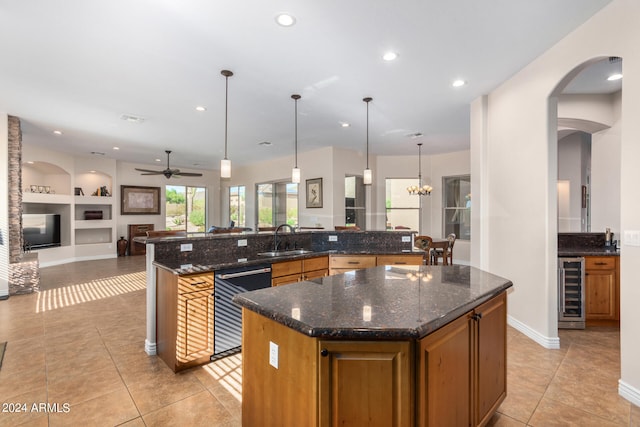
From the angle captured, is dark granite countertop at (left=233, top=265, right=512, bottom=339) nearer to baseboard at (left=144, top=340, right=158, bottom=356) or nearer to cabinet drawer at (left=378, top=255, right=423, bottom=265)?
cabinet drawer at (left=378, top=255, right=423, bottom=265)

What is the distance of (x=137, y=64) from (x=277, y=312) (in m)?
3.18

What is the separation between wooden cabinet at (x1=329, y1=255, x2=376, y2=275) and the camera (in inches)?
147

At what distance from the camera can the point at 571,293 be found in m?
3.43

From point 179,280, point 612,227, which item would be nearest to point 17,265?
point 179,280

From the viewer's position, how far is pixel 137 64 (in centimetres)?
315

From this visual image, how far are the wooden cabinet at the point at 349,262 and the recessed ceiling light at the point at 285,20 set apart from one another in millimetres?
2482

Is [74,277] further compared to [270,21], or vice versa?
[74,277]

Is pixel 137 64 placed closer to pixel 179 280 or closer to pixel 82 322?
pixel 179 280

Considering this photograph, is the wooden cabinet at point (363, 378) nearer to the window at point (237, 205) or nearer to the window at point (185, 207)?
the window at point (237, 205)

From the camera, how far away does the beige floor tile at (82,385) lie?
2184 mm

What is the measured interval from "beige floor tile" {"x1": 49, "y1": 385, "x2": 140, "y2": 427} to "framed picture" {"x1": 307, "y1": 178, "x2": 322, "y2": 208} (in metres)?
5.39

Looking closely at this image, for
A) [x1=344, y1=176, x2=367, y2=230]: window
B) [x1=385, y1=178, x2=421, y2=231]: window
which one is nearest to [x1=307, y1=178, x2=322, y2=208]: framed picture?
[x1=344, y1=176, x2=367, y2=230]: window

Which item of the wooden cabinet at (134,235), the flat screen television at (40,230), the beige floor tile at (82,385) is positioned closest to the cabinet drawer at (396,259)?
the beige floor tile at (82,385)

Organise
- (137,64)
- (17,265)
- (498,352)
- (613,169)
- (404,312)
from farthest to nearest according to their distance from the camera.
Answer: (17,265)
(613,169)
(137,64)
(498,352)
(404,312)
